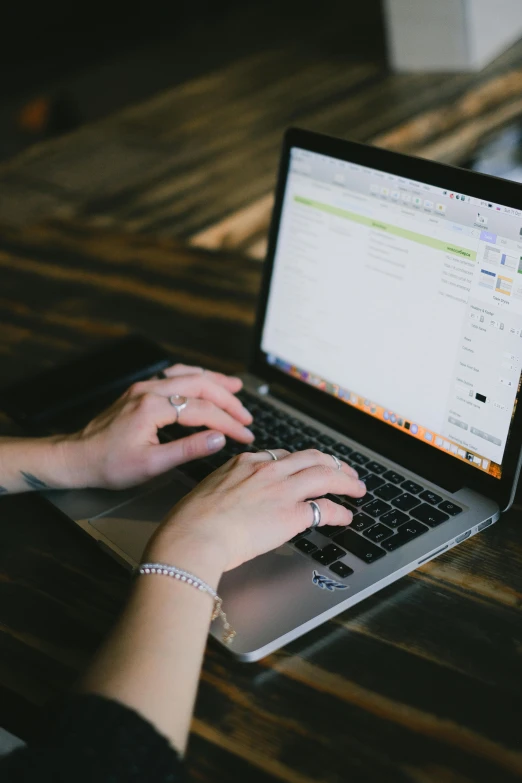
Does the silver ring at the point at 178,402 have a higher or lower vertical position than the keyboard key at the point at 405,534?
higher

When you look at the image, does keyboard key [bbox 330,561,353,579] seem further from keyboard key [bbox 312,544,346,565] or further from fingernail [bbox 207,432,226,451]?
fingernail [bbox 207,432,226,451]

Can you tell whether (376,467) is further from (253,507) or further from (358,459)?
(253,507)

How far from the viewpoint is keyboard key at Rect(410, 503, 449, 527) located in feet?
2.79

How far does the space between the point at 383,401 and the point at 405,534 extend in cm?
20

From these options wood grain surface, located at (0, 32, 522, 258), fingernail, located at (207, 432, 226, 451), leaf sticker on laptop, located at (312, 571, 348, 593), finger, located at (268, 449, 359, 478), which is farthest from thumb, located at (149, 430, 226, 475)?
wood grain surface, located at (0, 32, 522, 258)

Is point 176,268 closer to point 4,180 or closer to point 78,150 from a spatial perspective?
point 4,180

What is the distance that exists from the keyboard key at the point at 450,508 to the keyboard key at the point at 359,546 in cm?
10

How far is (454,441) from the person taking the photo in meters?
0.90

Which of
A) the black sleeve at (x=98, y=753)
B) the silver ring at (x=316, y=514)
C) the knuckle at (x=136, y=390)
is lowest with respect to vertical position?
the black sleeve at (x=98, y=753)

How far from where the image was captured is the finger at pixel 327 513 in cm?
81

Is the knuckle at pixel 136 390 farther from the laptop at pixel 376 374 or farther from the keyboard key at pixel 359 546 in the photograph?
the keyboard key at pixel 359 546

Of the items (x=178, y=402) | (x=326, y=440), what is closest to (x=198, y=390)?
(x=178, y=402)

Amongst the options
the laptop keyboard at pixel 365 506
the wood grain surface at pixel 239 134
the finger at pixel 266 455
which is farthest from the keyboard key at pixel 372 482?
the wood grain surface at pixel 239 134

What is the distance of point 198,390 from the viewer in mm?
1022
